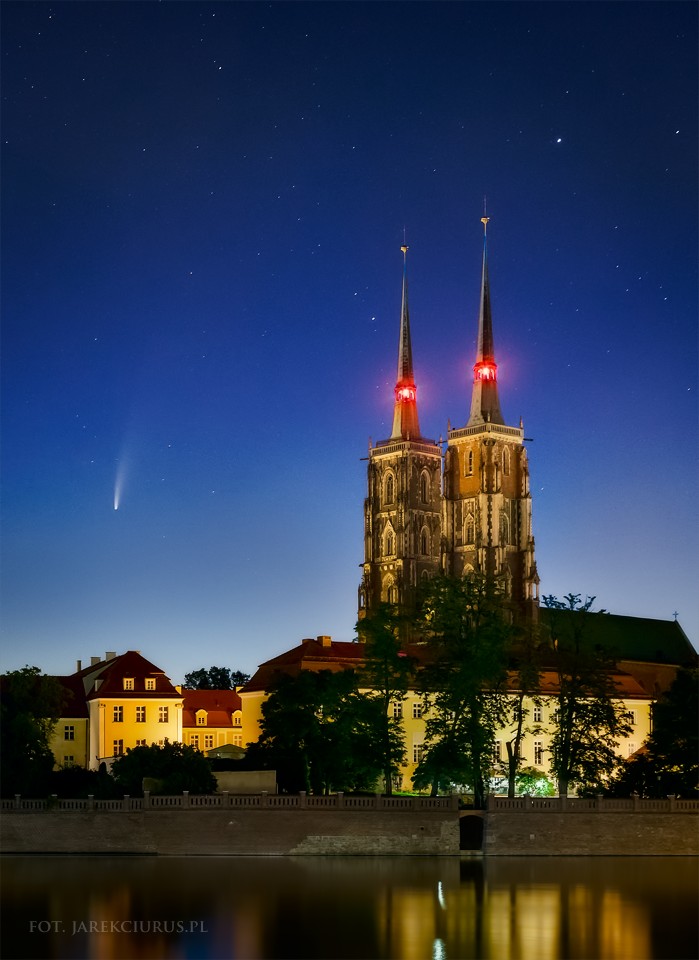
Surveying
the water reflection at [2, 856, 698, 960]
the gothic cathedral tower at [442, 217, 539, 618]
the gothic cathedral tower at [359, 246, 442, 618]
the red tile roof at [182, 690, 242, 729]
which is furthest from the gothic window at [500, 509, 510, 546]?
the water reflection at [2, 856, 698, 960]

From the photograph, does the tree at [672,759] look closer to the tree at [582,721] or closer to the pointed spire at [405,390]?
the tree at [582,721]

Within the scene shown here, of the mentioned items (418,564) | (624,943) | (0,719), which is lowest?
(624,943)

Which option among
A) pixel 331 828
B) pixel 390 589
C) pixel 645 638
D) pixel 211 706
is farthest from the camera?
pixel 390 589

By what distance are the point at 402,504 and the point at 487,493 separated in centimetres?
1107

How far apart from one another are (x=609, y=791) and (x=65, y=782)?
27440 mm

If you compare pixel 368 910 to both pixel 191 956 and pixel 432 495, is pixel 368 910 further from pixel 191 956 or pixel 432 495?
pixel 432 495

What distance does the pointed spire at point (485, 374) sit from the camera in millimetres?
168500

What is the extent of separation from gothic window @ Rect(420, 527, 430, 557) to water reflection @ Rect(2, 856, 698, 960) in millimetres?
97766

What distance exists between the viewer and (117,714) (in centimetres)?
9944

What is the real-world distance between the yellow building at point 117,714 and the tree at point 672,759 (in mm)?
29654

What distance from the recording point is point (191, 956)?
1949 inches

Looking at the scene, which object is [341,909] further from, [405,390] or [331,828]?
[405,390]

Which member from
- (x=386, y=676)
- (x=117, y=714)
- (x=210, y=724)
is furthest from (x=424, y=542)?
(x=386, y=676)

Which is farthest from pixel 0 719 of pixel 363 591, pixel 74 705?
pixel 363 591
